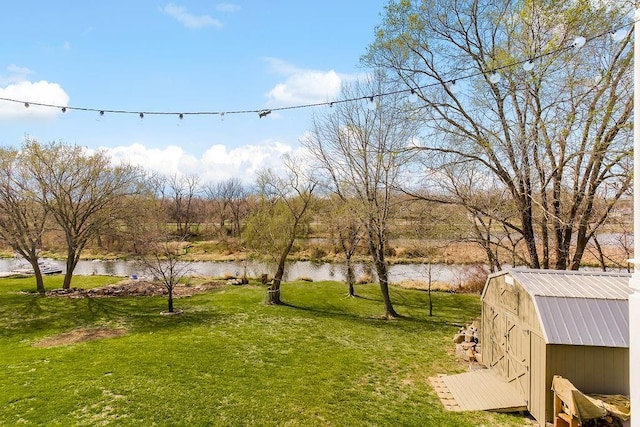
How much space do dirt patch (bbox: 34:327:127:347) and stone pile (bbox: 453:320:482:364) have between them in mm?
9562

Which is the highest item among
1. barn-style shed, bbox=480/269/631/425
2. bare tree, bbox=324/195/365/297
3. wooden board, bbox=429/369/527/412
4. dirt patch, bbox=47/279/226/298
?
bare tree, bbox=324/195/365/297

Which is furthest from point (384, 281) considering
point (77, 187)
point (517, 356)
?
point (77, 187)

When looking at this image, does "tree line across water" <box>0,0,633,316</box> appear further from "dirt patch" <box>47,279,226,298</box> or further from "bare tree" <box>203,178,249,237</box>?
"bare tree" <box>203,178,249,237</box>

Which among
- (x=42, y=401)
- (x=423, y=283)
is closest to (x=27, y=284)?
(x=42, y=401)

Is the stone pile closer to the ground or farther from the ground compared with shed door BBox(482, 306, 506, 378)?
closer to the ground

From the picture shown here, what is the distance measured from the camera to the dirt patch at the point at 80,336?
34.4 ft

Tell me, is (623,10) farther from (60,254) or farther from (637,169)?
(60,254)

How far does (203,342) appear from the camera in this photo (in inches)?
427

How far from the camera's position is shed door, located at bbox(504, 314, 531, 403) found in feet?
23.0

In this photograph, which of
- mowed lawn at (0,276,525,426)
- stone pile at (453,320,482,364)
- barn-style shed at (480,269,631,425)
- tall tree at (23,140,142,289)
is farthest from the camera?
tall tree at (23,140,142,289)

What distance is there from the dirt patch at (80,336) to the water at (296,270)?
34.4ft

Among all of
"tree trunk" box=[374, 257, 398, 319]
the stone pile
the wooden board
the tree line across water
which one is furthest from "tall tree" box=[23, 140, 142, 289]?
the wooden board

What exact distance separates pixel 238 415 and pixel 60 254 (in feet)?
118

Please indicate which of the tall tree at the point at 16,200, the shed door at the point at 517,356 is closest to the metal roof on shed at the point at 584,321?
the shed door at the point at 517,356
